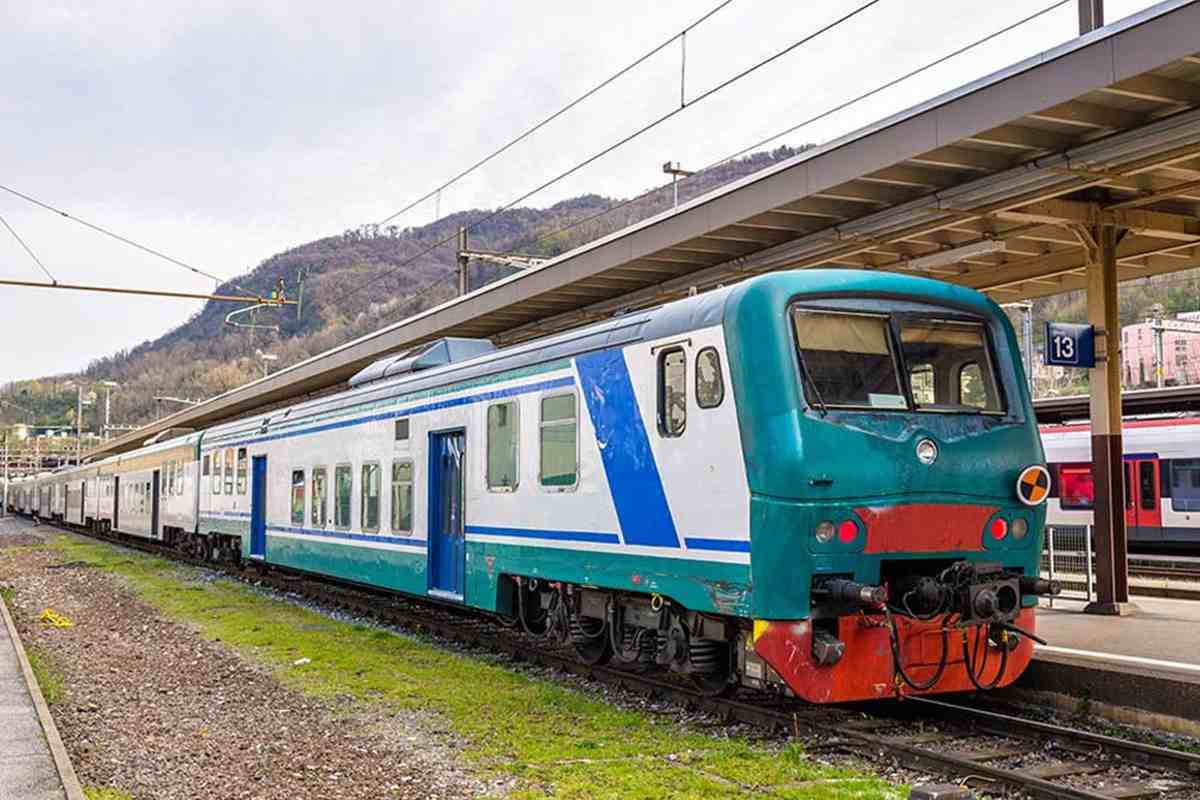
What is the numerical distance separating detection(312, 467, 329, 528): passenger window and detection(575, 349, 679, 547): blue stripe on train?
28.1 ft

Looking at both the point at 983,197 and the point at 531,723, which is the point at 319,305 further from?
the point at 531,723

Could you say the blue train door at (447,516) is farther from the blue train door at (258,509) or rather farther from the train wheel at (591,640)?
the blue train door at (258,509)

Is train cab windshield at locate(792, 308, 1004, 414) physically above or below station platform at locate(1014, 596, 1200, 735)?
above

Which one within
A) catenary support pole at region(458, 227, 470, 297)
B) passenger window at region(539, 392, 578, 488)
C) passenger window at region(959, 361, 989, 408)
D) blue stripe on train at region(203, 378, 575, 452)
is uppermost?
catenary support pole at region(458, 227, 470, 297)

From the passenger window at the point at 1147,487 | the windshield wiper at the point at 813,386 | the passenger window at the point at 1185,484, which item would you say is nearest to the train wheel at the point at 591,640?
the windshield wiper at the point at 813,386

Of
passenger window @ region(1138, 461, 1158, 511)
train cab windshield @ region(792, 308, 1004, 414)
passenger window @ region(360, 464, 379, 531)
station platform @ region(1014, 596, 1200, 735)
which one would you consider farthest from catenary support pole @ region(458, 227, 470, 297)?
train cab windshield @ region(792, 308, 1004, 414)

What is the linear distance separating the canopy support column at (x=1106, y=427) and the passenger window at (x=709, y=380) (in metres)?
6.23

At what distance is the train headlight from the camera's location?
8883 millimetres

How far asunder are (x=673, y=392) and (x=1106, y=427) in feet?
20.9

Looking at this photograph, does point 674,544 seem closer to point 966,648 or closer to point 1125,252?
point 966,648

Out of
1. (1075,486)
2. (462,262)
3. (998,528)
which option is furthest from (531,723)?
(1075,486)

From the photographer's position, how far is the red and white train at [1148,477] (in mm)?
25484

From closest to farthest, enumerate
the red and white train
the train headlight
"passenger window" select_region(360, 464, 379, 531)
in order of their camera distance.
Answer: the train headlight → "passenger window" select_region(360, 464, 379, 531) → the red and white train

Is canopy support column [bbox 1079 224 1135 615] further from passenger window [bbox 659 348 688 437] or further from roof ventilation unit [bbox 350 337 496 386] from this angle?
roof ventilation unit [bbox 350 337 496 386]
